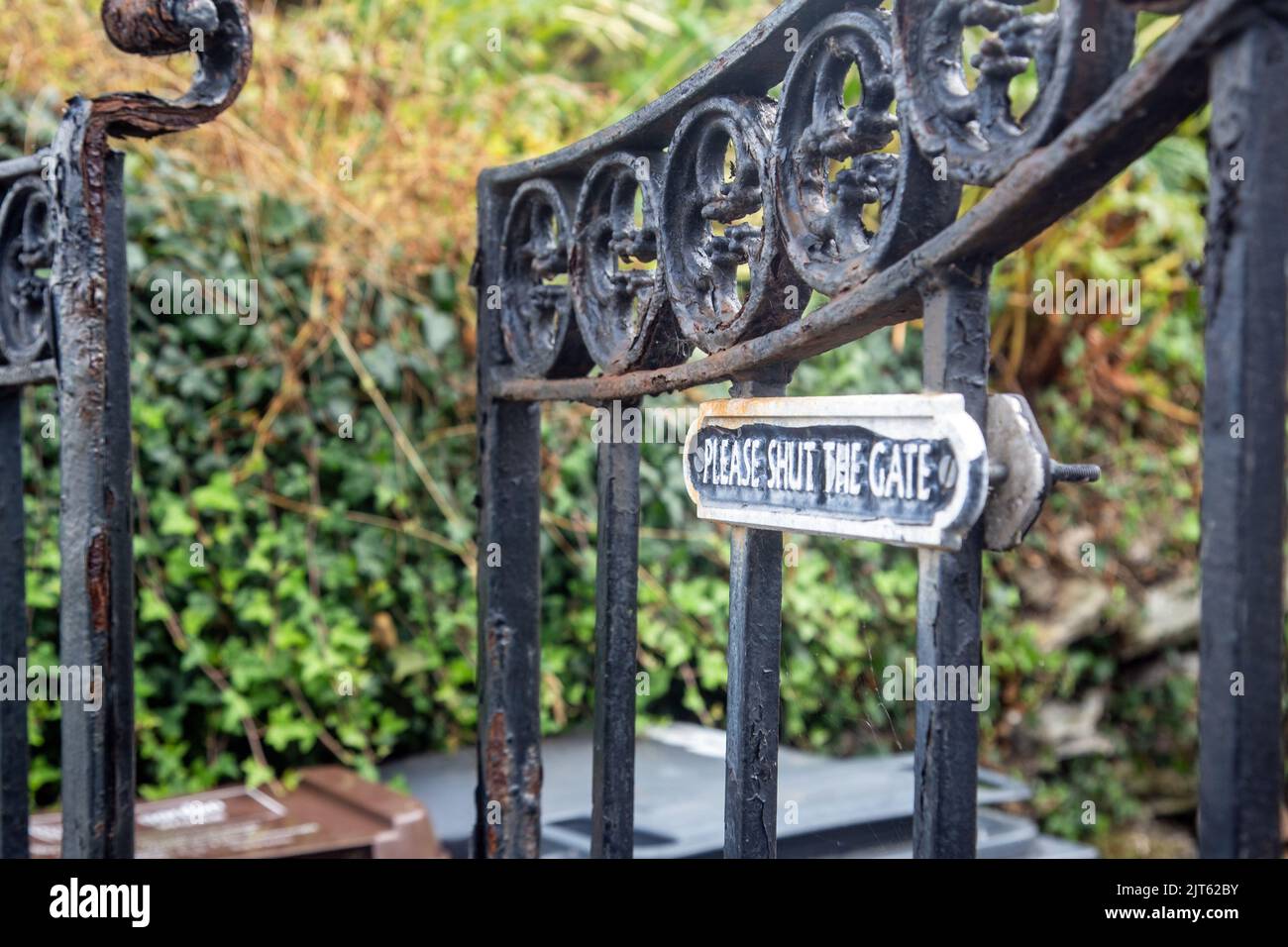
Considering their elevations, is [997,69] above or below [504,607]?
above

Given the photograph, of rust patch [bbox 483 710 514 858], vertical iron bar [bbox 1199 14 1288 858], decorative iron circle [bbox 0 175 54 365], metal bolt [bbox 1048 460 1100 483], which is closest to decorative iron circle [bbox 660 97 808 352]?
metal bolt [bbox 1048 460 1100 483]

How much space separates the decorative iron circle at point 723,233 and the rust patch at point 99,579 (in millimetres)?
1023

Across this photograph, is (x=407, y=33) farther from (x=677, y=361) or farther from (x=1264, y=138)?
(x=1264, y=138)

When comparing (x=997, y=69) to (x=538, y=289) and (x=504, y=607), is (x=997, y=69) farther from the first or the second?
(x=504, y=607)

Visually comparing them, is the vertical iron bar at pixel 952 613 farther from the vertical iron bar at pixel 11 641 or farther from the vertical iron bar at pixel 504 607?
the vertical iron bar at pixel 11 641

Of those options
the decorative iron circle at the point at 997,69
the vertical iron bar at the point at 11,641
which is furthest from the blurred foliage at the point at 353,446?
the decorative iron circle at the point at 997,69

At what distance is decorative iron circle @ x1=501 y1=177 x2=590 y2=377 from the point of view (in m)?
1.68

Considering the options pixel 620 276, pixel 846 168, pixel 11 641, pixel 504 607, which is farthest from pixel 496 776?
pixel 846 168

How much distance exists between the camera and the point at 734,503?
4.13 feet

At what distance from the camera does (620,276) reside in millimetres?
1518

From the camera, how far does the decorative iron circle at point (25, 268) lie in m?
1.87

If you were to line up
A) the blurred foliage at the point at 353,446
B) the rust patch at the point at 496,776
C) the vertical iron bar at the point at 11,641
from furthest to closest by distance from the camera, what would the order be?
the blurred foliage at the point at 353,446 < the vertical iron bar at the point at 11,641 < the rust patch at the point at 496,776

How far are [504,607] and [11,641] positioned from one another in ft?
3.16
